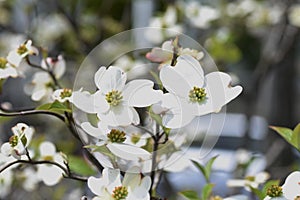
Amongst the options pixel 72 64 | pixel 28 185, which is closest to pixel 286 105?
pixel 72 64

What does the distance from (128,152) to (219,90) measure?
0.33 ft

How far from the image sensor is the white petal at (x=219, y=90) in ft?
1.44

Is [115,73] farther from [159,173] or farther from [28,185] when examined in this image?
[28,185]

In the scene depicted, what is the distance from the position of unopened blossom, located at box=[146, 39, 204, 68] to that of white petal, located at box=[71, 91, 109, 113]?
0.07m

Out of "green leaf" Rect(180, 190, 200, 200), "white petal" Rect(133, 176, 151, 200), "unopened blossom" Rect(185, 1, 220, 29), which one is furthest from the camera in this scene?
"unopened blossom" Rect(185, 1, 220, 29)

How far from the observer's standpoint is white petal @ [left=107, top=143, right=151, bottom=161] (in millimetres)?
426

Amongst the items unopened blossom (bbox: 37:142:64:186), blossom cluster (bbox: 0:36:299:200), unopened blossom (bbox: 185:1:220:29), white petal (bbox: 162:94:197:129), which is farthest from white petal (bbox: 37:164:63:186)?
unopened blossom (bbox: 185:1:220:29)

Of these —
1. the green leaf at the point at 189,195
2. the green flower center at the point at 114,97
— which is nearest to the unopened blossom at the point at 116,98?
the green flower center at the point at 114,97

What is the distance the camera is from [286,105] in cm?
204

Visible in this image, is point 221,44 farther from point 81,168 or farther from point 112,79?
point 112,79

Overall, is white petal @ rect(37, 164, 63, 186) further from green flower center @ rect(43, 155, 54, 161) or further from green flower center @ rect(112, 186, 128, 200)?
green flower center @ rect(112, 186, 128, 200)

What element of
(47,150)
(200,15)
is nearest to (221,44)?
(200,15)

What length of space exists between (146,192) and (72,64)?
1441 mm

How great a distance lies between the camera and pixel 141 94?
43 cm
